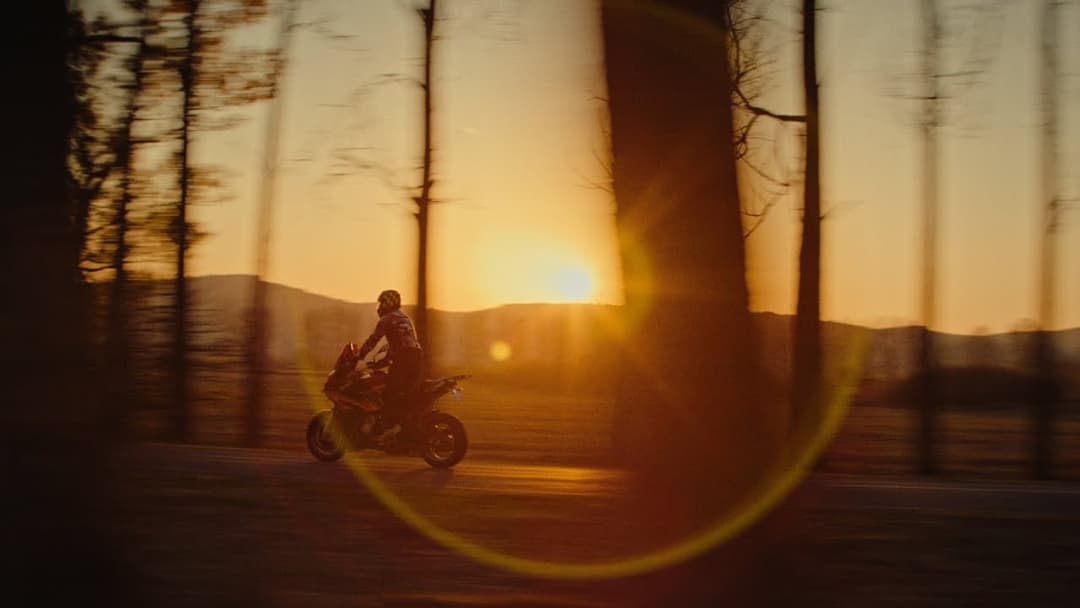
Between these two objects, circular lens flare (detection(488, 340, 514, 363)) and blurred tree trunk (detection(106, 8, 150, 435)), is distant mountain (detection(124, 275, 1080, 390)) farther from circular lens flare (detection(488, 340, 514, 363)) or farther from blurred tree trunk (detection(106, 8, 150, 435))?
circular lens flare (detection(488, 340, 514, 363))

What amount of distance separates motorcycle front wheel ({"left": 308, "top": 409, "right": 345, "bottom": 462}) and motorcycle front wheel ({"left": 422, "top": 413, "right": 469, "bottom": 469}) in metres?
1.05

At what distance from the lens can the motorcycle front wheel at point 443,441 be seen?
14.9m

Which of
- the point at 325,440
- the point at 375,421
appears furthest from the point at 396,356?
the point at 325,440

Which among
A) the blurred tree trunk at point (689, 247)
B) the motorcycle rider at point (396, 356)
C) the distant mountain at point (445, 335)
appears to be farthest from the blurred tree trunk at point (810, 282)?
the blurred tree trunk at point (689, 247)

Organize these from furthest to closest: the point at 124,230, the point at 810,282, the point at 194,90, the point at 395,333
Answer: the point at 810,282 → the point at 124,230 → the point at 395,333 → the point at 194,90

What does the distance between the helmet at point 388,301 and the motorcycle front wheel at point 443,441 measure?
1.34 m

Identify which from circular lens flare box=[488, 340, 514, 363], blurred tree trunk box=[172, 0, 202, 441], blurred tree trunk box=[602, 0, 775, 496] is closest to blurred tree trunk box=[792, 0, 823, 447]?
blurred tree trunk box=[172, 0, 202, 441]

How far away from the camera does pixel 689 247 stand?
18.8 feet

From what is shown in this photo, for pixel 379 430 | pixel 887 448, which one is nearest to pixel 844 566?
pixel 379 430

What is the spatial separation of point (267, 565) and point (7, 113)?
3087 millimetres

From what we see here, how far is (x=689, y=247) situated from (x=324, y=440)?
1029 cm

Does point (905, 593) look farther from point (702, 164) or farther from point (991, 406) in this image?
point (991, 406)

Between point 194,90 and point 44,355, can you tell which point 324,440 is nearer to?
point 194,90

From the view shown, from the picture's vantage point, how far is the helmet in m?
14.9
